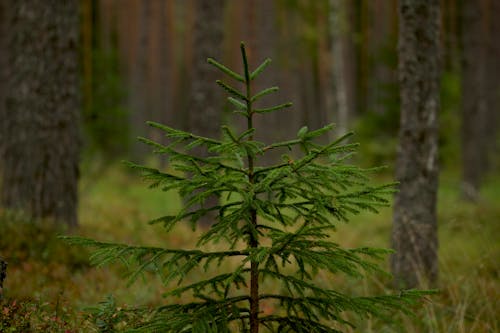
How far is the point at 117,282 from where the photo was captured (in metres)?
5.15

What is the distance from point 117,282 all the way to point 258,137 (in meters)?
12.1

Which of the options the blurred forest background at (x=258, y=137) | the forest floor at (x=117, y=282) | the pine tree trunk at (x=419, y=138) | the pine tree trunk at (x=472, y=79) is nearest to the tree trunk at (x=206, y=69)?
the blurred forest background at (x=258, y=137)

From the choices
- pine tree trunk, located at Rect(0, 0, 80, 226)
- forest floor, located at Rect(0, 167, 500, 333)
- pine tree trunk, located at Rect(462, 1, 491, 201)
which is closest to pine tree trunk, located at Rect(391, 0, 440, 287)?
forest floor, located at Rect(0, 167, 500, 333)

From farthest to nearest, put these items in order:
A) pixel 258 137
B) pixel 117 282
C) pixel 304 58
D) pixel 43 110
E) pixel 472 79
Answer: pixel 304 58 < pixel 258 137 < pixel 472 79 < pixel 43 110 < pixel 117 282

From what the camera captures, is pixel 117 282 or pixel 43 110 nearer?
pixel 117 282

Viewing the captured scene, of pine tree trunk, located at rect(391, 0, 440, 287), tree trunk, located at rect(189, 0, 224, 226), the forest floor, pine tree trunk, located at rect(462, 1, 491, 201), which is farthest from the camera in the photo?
pine tree trunk, located at rect(462, 1, 491, 201)

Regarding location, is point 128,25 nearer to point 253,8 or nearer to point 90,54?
point 253,8

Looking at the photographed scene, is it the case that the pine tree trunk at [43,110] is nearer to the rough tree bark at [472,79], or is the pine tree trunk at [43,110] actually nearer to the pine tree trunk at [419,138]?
the pine tree trunk at [419,138]

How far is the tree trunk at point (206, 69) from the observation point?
9.21 metres

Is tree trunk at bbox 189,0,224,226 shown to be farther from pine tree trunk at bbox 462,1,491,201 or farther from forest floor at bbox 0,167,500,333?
pine tree trunk at bbox 462,1,491,201

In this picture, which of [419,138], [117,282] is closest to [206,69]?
[419,138]

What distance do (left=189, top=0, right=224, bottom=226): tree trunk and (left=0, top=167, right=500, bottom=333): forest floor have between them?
1.90 metres

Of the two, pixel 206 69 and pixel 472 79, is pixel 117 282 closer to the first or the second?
pixel 206 69

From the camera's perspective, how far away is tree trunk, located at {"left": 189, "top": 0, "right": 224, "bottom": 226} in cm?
921
